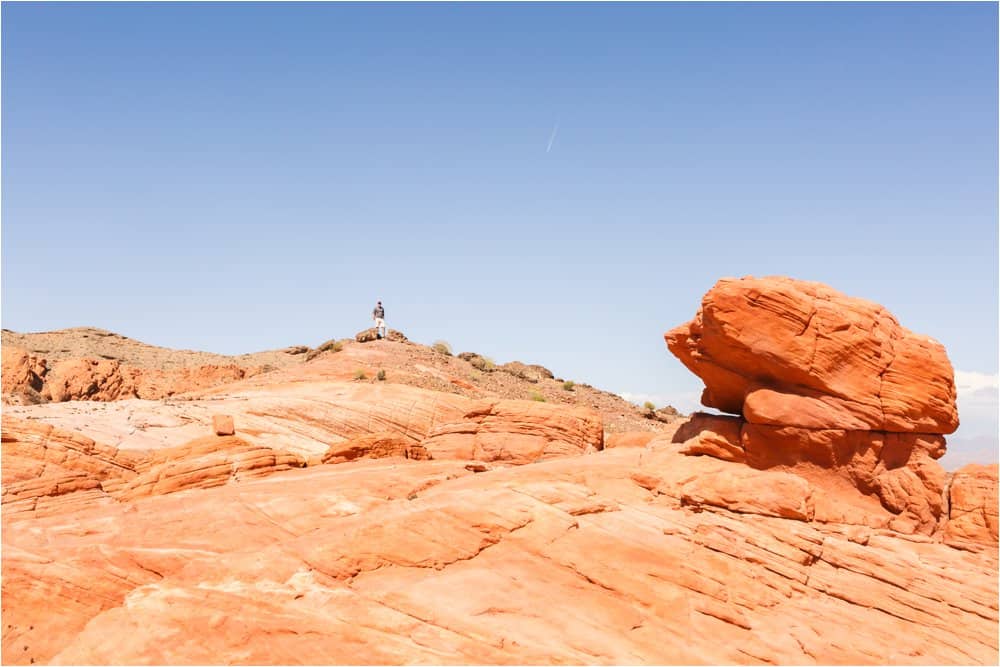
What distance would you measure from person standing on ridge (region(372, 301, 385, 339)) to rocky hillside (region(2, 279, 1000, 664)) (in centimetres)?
3557

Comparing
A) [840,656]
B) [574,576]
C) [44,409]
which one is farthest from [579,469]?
[44,409]

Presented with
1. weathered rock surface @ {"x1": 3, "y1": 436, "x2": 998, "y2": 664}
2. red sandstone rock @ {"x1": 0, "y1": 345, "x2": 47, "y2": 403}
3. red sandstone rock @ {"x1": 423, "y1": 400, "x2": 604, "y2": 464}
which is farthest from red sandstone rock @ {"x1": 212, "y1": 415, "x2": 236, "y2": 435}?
red sandstone rock @ {"x1": 0, "y1": 345, "x2": 47, "y2": 403}

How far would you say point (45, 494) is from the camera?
21.3 meters

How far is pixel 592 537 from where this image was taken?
17.7 metres

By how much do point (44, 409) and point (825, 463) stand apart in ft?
82.4

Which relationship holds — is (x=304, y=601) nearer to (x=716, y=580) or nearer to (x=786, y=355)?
(x=716, y=580)

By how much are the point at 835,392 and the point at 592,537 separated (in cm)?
770

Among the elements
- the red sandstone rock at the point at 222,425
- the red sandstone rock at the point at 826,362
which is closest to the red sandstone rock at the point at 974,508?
the red sandstone rock at the point at 826,362

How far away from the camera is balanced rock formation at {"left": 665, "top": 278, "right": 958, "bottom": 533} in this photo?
794 inches

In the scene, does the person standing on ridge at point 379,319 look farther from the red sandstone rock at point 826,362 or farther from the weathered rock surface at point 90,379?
the red sandstone rock at point 826,362

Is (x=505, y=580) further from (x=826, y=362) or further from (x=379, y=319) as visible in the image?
(x=379, y=319)

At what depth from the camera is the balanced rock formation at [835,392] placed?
20.2 metres

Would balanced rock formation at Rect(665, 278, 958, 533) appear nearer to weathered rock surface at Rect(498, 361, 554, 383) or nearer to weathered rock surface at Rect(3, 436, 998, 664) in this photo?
weathered rock surface at Rect(3, 436, 998, 664)

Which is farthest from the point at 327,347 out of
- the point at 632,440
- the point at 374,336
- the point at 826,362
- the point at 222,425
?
the point at 826,362
